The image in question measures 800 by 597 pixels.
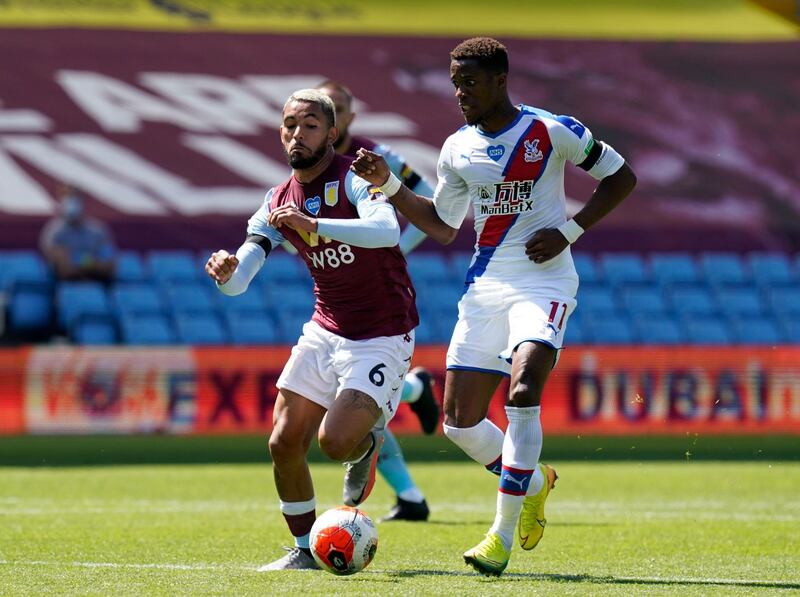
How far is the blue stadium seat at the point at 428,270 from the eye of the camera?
19.3 m

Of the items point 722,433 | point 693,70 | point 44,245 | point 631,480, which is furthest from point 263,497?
point 693,70

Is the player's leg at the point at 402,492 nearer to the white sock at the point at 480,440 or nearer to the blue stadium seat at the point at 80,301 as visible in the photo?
the white sock at the point at 480,440

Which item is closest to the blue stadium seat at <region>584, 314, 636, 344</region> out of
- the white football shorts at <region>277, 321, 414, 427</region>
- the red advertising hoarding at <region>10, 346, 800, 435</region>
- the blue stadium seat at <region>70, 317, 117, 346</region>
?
the red advertising hoarding at <region>10, 346, 800, 435</region>

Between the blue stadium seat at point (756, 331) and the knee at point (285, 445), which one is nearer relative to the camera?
the knee at point (285, 445)

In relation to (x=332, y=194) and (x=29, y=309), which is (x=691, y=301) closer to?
(x=29, y=309)

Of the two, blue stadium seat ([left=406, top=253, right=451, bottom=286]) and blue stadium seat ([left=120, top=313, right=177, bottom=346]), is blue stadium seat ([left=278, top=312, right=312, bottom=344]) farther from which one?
blue stadium seat ([left=406, top=253, right=451, bottom=286])

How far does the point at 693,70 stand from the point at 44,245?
34.8 feet

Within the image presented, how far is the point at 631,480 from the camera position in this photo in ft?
39.3

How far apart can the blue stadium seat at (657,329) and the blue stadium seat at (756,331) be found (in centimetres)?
94

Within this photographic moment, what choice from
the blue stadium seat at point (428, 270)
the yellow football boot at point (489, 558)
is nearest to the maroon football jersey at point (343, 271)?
the yellow football boot at point (489, 558)

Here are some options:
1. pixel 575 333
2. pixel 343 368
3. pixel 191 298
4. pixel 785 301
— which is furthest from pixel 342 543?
pixel 785 301

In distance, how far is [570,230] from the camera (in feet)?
22.0

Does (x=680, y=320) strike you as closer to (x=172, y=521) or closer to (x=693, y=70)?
(x=693, y=70)

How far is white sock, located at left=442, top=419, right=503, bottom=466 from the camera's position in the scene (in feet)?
22.2
